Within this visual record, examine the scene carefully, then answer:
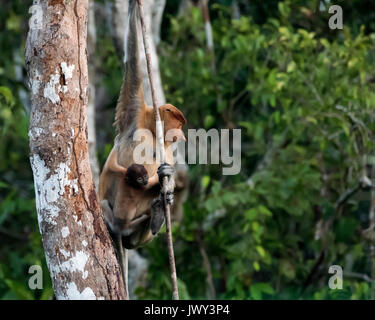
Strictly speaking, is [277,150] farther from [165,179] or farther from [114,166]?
[165,179]

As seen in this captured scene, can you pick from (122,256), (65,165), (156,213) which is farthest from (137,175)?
(65,165)

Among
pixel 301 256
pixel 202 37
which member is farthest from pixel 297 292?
pixel 202 37

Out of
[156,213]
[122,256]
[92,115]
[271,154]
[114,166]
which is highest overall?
[92,115]

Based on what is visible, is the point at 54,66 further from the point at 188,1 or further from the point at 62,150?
the point at 188,1

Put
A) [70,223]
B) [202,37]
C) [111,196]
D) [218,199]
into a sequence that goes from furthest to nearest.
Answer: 1. [202,37]
2. [218,199]
3. [111,196]
4. [70,223]

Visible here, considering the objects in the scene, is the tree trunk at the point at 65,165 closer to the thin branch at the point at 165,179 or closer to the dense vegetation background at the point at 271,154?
the thin branch at the point at 165,179

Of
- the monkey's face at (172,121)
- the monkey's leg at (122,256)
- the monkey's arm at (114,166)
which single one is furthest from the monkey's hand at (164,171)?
the monkey's leg at (122,256)

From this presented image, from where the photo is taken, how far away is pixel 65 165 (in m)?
3.23

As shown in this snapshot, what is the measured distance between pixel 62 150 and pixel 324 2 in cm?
445

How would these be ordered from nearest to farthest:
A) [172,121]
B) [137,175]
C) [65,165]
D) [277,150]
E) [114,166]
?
[65,165], [137,175], [172,121], [114,166], [277,150]

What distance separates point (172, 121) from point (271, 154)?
2954mm

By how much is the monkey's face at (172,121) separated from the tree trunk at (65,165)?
109 cm

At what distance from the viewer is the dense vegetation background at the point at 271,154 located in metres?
6.38

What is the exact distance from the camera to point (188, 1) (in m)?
7.91
